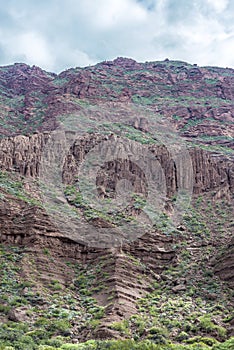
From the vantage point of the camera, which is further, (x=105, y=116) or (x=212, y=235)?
(x=105, y=116)

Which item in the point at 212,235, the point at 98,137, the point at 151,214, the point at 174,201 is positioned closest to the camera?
the point at 212,235

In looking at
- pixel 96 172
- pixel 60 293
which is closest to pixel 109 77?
pixel 96 172

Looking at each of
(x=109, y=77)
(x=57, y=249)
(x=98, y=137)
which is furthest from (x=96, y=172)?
(x=109, y=77)

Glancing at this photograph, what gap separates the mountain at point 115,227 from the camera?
73.5 ft

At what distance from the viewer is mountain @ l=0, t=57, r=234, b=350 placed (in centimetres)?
2241

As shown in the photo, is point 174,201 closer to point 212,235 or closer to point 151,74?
point 212,235

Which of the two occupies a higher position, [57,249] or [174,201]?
[174,201]

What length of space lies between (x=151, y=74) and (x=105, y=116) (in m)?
34.1

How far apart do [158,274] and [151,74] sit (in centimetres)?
7829

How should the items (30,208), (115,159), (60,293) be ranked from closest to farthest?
1. (60,293)
2. (30,208)
3. (115,159)

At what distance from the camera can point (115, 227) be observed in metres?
35.8

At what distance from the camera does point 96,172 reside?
49.4 metres

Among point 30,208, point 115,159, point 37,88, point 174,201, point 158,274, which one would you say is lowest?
point 158,274

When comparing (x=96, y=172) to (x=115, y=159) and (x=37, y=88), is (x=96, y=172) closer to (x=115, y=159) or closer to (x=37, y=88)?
(x=115, y=159)
